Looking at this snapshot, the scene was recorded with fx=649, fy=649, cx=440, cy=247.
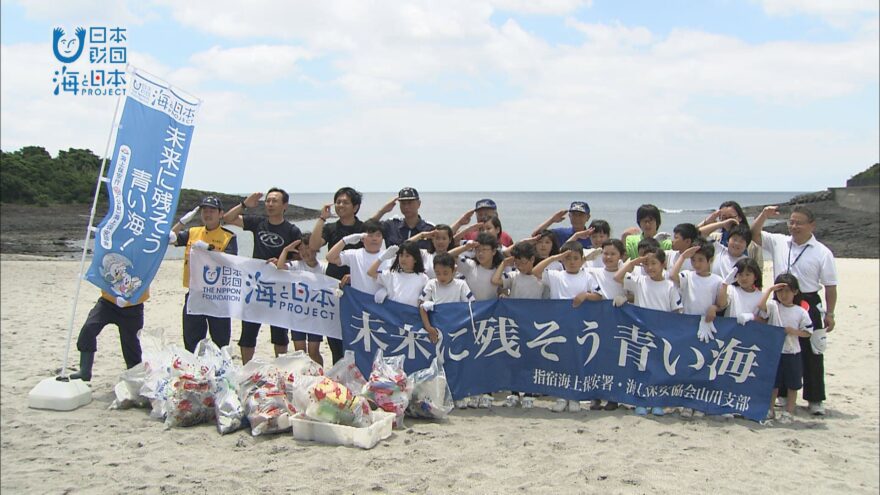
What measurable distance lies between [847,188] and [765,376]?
48.2 m

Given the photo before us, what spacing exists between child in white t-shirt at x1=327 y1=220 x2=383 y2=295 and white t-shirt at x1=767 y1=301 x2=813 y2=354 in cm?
349

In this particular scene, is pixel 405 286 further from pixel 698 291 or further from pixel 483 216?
pixel 698 291

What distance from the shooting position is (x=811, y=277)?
573 cm

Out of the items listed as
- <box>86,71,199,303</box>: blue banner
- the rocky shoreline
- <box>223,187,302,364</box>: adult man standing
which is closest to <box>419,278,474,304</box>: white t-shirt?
<box>223,187,302,364</box>: adult man standing

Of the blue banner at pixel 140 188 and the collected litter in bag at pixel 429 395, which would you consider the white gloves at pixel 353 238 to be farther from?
the blue banner at pixel 140 188


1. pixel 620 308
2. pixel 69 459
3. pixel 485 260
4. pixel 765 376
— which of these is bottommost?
pixel 69 459

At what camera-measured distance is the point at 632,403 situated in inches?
225

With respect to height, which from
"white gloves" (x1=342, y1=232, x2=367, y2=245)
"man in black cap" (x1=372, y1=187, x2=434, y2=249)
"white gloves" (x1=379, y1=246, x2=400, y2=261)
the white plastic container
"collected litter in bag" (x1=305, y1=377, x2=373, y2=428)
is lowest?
the white plastic container

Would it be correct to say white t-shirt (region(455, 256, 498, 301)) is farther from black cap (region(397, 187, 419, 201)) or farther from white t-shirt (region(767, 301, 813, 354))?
white t-shirt (region(767, 301, 813, 354))

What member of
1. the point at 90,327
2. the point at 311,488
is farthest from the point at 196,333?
the point at 311,488

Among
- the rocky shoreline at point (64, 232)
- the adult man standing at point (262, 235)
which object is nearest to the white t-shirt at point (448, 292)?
the adult man standing at point (262, 235)

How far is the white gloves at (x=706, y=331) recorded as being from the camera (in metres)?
5.61

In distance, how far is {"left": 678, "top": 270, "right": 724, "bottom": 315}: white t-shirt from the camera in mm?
5656

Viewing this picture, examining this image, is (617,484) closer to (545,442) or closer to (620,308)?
(545,442)
